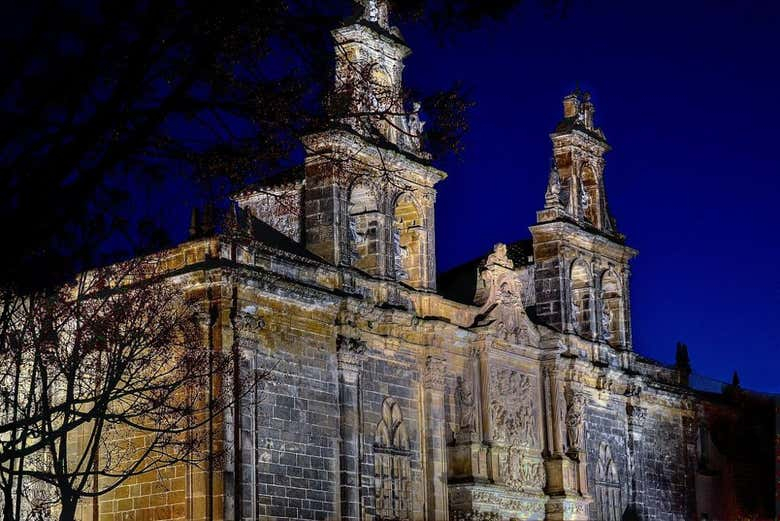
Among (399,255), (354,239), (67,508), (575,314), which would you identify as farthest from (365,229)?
(67,508)

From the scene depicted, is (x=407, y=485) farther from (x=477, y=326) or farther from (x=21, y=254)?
(x=21, y=254)

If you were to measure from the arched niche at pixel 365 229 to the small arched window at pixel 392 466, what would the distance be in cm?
350

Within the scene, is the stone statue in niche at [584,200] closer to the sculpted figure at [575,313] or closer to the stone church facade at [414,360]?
the stone church facade at [414,360]

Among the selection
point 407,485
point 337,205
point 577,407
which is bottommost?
point 407,485

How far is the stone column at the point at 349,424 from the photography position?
3397 cm

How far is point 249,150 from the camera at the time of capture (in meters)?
17.4

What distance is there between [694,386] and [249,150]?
37.2 m

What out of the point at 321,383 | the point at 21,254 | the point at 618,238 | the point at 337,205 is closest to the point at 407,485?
the point at 321,383

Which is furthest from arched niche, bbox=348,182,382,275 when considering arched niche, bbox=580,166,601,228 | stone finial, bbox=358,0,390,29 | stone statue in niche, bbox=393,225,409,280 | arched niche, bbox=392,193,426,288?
arched niche, bbox=580,166,601,228

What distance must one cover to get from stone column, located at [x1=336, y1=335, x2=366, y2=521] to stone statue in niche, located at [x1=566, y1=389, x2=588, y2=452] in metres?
9.30

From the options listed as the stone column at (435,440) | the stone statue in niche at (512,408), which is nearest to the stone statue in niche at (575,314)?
the stone statue in niche at (512,408)

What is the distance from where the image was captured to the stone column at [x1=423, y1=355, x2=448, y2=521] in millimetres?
36875

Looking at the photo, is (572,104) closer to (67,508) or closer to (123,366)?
(123,366)

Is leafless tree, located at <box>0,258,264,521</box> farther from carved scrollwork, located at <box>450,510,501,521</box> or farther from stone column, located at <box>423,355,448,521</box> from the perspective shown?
carved scrollwork, located at <box>450,510,501,521</box>
